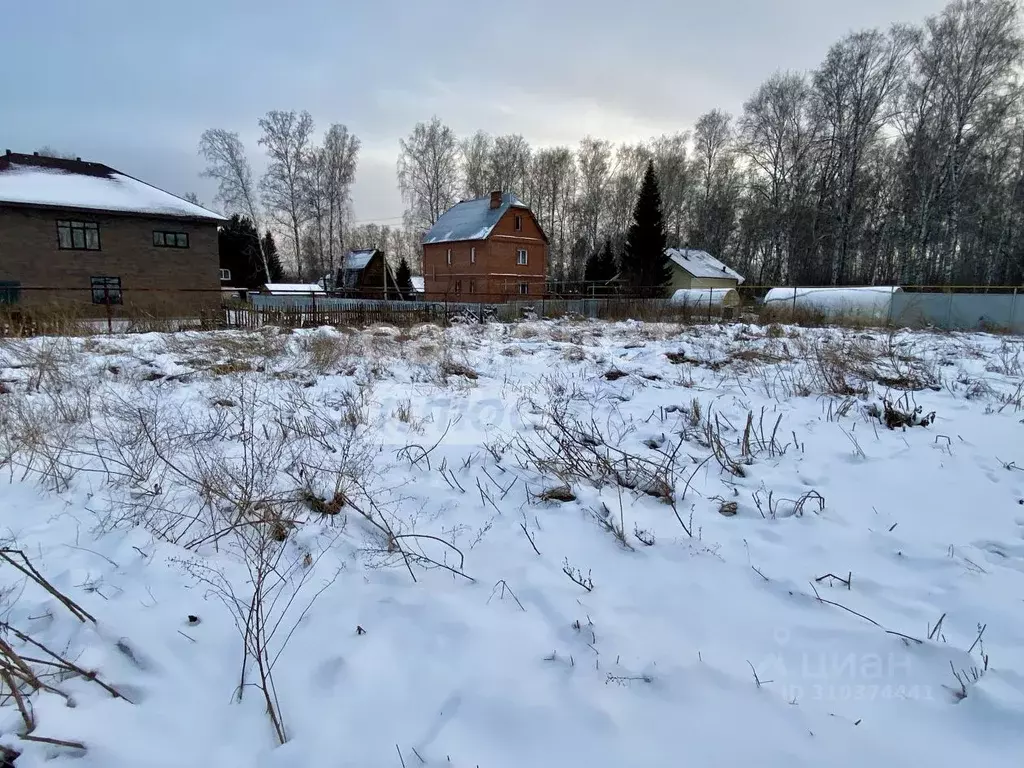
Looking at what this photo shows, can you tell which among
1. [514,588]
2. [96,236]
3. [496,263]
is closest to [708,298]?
[496,263]

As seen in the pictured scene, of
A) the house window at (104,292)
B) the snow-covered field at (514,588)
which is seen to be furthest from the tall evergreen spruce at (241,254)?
the snow-covered field at (514,588)

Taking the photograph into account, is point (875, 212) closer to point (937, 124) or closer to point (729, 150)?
point (937, 124)

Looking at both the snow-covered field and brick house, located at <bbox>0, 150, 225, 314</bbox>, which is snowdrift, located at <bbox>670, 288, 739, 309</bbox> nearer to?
the snow-covered field

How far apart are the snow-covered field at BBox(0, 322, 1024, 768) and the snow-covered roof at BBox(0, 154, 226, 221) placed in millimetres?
23414

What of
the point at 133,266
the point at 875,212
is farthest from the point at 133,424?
the point at 875,212

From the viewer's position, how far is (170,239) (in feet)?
80.7

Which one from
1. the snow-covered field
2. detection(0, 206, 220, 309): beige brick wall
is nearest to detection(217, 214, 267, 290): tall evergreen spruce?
detection(0, 206, 220, 309): beige brick wall

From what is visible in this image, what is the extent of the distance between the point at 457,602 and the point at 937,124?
3732cm

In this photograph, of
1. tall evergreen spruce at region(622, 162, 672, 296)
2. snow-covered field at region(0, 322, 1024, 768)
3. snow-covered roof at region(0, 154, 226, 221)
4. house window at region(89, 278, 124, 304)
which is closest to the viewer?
snow-covered field at region(0, 322, 1024, 768)

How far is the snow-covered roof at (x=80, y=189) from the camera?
21.4 meters

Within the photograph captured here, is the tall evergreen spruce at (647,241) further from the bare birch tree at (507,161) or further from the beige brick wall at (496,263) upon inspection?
the bare birch tree at (507,161)

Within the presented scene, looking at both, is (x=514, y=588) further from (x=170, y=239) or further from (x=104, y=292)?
(x=170, y=239)

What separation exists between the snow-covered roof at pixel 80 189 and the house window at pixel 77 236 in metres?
1.05

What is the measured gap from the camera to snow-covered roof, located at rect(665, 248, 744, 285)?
41250 millimetres
